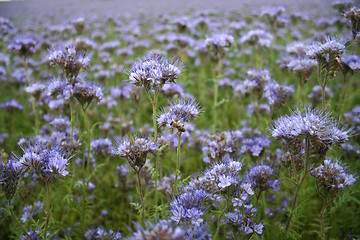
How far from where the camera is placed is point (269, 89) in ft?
11.9

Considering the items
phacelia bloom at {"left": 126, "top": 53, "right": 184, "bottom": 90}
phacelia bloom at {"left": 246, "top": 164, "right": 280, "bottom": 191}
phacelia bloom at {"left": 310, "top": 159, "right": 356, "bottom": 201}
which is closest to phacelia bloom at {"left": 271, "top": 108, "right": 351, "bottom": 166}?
phacelia bloom at {"left": 310, "top": 159, "right": 356, "bottom": 201}

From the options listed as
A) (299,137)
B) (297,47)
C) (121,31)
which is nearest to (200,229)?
(299,137)

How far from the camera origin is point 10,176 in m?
2.29

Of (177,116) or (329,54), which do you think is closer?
(177,116)

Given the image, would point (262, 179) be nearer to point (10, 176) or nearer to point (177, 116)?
point (177, 116)

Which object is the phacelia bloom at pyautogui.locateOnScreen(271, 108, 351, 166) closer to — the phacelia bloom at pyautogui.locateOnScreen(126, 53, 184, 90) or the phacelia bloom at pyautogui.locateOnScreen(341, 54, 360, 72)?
the phacelia bloom at pyautogui.locateOnScreen(126, 53, 184, 90)

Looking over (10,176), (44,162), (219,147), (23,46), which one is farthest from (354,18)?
(23,46)

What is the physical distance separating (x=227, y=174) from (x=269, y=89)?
1750 mm

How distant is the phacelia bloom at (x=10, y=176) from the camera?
229 cm

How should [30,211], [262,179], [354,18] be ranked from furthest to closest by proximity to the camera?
[354,18]
[30,211]
[262,179]

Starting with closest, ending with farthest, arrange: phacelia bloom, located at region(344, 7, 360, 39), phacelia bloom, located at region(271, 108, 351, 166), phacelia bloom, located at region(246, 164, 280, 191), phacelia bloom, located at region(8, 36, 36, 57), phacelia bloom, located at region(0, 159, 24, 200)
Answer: phacelia bloom, located at region(271, 108, 351, 166) < phacelia bloom, located at region(0, 159, 24, 200) < phacelia bloom, located at region(246, 164, 280, 191) < phacelia bloom, located at region(344, 7, 360, 39) < phacelia bloom, located at region(8, 36, 36, 57)

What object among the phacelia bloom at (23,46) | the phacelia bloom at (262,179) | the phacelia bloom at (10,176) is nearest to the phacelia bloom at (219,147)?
the phacelia bloom at (262,179)

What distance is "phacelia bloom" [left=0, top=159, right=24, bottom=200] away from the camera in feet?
7.50

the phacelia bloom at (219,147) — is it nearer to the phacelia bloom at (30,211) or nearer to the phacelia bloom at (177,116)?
the phacelia bloom at (177,116)
